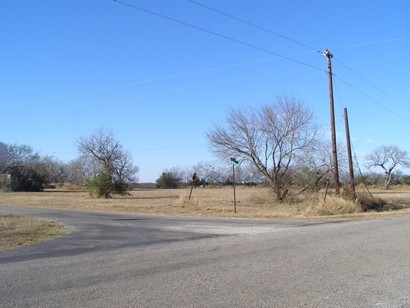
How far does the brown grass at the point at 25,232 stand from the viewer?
12266 mm

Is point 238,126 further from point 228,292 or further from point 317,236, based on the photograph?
point 228,292

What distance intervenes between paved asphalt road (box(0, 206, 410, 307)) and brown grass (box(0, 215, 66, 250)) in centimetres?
81

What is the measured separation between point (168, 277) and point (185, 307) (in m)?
1.79

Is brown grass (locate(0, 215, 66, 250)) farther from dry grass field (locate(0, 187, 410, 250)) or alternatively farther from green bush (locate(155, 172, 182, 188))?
green bush (locate(155, 172, 182, 188))

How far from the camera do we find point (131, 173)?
3757 inches

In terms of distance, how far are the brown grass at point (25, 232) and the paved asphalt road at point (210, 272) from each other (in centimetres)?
81

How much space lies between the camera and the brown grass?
40.2 ft

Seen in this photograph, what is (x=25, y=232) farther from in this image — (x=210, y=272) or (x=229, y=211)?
(x=229, y=211)

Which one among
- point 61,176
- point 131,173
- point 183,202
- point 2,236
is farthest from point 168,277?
point 61,176

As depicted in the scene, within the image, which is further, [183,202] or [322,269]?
[183,202]

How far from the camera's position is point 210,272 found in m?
7.82

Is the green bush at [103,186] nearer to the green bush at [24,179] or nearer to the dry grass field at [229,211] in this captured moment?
the dry grass field at [229,211]

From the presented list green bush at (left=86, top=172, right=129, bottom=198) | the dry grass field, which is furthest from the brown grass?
green bush at (left=86, top=172, right=129, bottom=198)

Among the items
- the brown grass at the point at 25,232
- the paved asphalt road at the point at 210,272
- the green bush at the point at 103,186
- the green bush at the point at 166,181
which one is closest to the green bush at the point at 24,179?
the green bush at the point at 103,186
